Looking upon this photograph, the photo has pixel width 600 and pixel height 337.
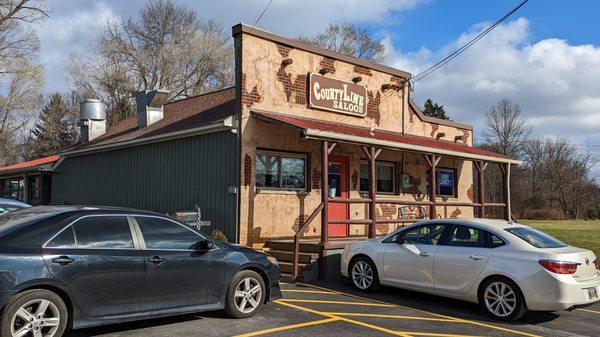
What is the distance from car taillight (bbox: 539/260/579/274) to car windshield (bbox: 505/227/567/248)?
51 cm

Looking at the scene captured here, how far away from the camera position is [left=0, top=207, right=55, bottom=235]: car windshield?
5.96 meters

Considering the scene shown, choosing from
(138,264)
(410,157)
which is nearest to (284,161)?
(410,157)

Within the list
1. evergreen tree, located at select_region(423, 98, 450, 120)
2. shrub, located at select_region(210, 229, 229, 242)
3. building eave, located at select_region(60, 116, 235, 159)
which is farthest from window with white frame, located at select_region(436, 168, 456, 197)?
evergreen tree, located at select_region(423, 98, 450, 120)

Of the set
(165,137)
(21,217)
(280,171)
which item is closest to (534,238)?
(280,171)

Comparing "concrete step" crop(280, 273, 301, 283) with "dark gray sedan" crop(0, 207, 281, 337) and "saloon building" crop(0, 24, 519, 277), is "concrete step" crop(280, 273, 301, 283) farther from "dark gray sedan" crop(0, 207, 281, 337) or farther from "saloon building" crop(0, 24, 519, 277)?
"dark gray sedan" crop(0, 207, 281, 337)

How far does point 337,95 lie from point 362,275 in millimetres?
6261

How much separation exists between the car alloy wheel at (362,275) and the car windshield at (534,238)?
2.62 metres

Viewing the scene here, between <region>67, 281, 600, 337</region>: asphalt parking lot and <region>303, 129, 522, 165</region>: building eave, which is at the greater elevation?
<region>303, 129, 522, 165</region>: building eave

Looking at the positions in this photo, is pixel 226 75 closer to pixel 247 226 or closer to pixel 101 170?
pixel 101 170

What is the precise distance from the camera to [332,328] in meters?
7.27

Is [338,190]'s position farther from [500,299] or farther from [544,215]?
[544,215]

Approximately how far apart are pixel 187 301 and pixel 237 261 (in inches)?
35.9

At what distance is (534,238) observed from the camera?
28.3 feet

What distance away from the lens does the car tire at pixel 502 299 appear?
800 centimetres
